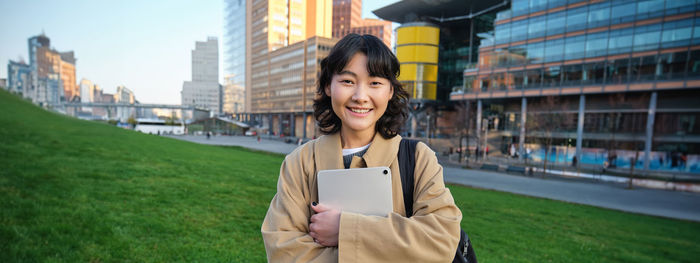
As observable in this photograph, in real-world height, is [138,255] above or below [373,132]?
below

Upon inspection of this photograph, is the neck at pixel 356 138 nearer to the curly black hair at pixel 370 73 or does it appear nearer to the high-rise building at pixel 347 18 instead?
the curly black hair at pixel 370 73

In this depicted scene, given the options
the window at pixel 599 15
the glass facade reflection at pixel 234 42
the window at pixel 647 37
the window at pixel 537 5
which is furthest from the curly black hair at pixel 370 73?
the glass facade reflection at pixel 234 42

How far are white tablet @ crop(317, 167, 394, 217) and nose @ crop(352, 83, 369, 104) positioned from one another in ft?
1.56

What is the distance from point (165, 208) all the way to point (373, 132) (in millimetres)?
5728

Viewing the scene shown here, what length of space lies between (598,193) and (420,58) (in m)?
42.3

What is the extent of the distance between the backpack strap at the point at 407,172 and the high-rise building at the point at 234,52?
385ft

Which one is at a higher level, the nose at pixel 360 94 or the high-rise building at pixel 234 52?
the high-rise building at pixel 234 52

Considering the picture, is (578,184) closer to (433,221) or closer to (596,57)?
(596,57)

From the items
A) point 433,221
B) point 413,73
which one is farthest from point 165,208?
point 413,73

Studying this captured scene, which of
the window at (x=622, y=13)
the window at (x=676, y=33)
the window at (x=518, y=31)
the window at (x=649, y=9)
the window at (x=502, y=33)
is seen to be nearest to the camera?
the window at (x=676, y=33)

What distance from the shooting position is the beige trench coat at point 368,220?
1684mm

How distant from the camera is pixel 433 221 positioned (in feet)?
5.68

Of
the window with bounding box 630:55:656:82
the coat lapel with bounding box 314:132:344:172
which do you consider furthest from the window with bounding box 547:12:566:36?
the coat lapel with bounding box 314:132:344:172

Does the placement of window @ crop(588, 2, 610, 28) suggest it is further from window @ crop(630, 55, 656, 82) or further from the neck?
the neck
